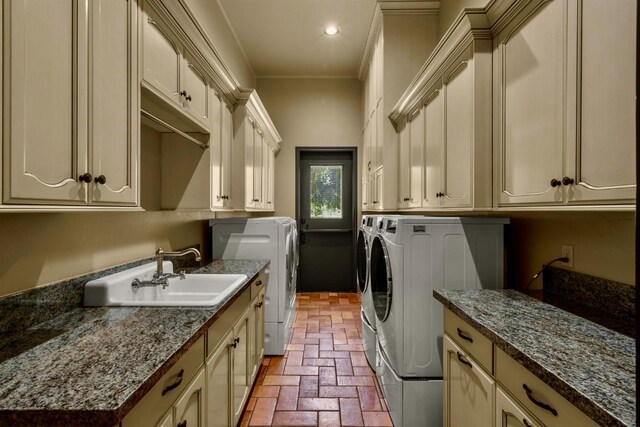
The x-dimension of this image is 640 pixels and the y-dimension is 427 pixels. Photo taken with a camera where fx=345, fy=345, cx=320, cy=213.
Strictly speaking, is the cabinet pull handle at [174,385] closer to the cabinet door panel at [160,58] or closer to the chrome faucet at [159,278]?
the chrome faucet at [159,278]

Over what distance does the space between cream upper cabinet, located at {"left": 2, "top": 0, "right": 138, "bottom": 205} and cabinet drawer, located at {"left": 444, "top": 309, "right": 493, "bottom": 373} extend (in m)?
1.35

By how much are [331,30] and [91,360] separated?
367 cm

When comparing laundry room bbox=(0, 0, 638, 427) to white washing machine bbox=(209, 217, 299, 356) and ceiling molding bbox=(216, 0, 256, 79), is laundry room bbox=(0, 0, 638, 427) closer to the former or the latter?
white washing machine bbox=(209, 217, 299, 356)

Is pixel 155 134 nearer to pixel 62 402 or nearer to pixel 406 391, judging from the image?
pixel 62 402

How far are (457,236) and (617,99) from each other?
106 cm

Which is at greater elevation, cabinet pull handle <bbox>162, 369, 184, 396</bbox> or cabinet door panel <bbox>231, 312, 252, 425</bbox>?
cabinet pull handle <bbox>162, 369, 184, 396</bbox>

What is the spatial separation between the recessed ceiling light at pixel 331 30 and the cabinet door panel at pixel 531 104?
2.43m

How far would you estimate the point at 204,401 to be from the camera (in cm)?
130

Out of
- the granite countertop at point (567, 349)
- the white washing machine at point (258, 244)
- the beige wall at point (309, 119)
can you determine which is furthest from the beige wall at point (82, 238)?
Answer: the beige wall at point (309, 119)

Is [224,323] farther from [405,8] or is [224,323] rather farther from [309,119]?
[309,119]

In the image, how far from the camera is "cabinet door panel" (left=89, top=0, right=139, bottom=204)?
42.1 inches

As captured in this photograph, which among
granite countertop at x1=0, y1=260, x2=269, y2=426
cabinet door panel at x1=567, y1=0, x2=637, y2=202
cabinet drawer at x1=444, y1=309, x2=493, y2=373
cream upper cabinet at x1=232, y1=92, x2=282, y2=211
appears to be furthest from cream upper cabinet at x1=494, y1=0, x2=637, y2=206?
cream upper cabinet at x1=232, y1=92, x2=282, y2=211

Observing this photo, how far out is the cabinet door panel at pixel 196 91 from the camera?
1812 mm

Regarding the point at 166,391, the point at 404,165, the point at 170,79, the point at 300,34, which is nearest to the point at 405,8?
the point at 300,34
